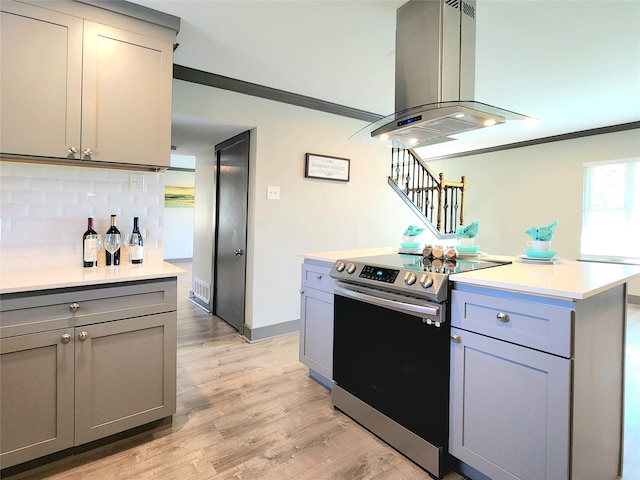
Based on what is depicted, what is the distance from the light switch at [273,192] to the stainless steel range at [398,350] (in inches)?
60.5

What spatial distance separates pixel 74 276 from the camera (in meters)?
1.80

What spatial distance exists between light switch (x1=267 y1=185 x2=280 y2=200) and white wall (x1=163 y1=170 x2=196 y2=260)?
18.6ft

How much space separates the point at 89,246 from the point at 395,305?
182 centimetres

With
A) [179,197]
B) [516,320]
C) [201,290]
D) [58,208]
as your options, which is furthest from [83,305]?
[179,197]

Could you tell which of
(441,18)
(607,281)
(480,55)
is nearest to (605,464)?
(607,281)

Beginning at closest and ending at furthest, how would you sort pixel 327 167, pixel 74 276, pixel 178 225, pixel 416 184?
pixel 74 276, pixel 327 167, pixel 416 184, pixel 178 225

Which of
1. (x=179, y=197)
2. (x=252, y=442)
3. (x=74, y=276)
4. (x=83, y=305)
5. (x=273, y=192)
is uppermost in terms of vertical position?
(x=179, y=197)

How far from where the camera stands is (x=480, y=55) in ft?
9.04

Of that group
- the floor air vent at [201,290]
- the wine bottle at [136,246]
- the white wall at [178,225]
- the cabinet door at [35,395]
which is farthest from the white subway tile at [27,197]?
the white wall at [178,225]

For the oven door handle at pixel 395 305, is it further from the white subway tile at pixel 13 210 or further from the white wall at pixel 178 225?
the white wall at pixel 178 225

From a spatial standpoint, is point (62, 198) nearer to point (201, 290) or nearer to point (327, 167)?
point (327, 167)

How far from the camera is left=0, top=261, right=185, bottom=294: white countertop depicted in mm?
1578

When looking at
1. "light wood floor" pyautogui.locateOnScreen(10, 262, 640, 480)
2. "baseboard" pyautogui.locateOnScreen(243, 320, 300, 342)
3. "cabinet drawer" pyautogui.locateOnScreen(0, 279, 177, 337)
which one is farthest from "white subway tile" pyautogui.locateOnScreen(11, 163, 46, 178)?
"baseboard" pyautogui.locateOnScreen(243, 320, 300, 342)

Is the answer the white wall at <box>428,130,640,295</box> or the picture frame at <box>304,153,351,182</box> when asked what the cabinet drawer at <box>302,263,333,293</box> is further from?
the white wall at <box>428,130,640,295</box>
